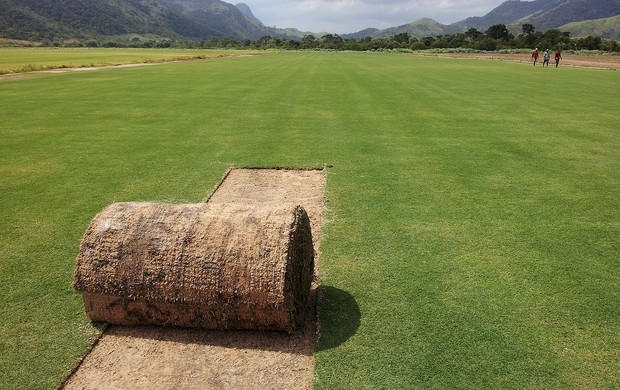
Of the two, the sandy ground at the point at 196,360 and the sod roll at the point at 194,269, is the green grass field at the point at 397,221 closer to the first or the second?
the sandy ground at the point at 196,360

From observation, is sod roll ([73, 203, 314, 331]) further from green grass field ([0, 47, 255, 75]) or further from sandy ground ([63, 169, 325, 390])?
green grass field ([0, 47, 255, 75])

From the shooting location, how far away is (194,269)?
197 inches

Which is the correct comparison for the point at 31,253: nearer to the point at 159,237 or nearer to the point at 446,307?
the point at 159,237

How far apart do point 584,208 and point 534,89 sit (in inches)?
854

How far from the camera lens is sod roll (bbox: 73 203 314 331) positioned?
4.98 metres

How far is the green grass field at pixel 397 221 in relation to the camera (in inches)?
194

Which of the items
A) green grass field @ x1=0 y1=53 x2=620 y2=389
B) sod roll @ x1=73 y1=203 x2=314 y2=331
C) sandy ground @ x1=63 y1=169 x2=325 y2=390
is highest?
sod roll @ x1=73 y1=203 x2=314 y2=331

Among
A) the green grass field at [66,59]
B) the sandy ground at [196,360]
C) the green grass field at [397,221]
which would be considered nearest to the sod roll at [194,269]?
the sandy ground at [196,360]

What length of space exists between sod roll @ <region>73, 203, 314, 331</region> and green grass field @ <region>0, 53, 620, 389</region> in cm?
63

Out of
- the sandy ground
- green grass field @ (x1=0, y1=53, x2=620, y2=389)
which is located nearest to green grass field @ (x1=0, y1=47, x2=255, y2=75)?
green grass field @ (x1=0, y1=53, x2=620, y2=389)

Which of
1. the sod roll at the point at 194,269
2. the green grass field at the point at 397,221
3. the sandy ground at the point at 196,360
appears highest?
the sod roll at the point at 194,269

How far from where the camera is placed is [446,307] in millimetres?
5734

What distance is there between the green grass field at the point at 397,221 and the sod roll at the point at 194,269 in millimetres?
633

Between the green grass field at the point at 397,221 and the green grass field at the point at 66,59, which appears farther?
the green grass field at the point at 66,59
